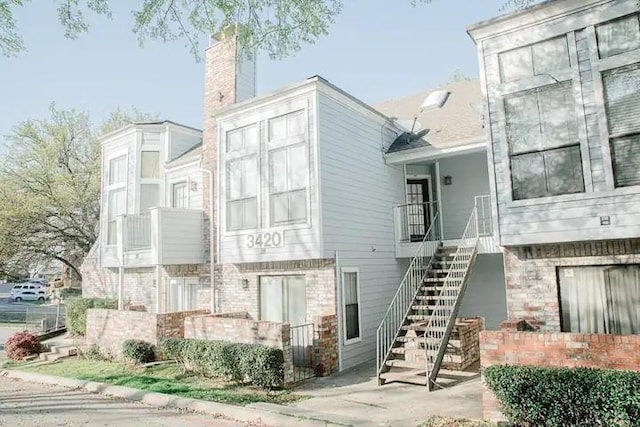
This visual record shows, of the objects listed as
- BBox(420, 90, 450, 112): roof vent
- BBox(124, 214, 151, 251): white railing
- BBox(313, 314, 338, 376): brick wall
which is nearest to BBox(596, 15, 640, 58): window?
BBox(313, 314, 338, 376): brick wall

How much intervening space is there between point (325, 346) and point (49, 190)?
22282 millimetres

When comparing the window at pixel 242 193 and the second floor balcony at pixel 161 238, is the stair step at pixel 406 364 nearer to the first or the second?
the window at pixel 242 193

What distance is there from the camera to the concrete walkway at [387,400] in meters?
6.95

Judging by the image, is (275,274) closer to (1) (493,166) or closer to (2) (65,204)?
(1) (493,166)

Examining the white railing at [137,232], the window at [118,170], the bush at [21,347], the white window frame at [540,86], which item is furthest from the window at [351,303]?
the bush at [21,347]

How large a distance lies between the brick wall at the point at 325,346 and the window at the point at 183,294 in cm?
535

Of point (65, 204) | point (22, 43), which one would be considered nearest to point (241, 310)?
point (22, 43)

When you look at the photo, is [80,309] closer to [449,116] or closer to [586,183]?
[449,116]

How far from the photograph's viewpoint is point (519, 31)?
7941 mm

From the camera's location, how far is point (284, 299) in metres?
11.5

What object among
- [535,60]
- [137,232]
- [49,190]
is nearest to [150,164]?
[137,232]

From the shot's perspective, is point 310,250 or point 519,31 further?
point 310,250

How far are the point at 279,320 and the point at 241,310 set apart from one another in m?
1.30

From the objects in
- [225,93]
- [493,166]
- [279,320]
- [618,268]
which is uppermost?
[225,93]
